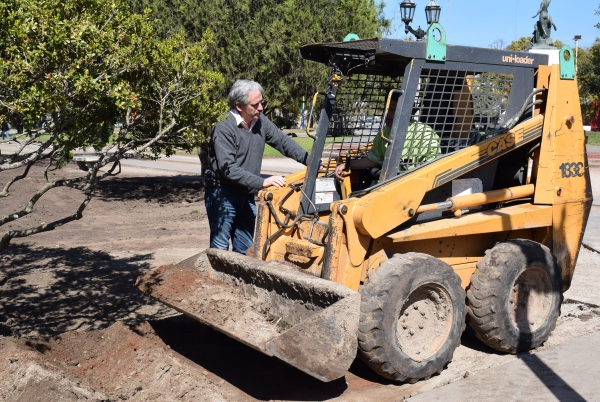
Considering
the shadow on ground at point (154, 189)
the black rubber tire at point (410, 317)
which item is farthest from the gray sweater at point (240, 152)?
the shadow on ground at point (154, 189)

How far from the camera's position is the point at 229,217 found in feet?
19.2

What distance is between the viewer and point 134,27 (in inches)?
200

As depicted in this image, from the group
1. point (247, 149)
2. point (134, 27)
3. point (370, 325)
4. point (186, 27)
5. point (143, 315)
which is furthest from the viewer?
point (186, 27)

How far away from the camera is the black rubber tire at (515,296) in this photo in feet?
16.6

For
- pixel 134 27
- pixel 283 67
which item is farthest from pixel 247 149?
pixel 283 67

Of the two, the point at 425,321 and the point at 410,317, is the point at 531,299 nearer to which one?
the point at 425,321

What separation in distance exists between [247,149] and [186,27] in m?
9.49

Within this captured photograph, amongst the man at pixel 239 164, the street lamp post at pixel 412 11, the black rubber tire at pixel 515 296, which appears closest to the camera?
the black rubber tire at pixel 515 296

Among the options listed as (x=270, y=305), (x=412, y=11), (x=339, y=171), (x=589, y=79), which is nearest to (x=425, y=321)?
(x=270, y=305)

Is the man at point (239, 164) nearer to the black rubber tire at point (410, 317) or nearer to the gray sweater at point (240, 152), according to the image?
the gray sweater at point (240, 152)

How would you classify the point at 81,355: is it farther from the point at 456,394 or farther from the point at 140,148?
the point at 456,394

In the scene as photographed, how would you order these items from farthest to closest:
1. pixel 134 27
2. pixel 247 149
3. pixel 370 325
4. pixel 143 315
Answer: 1. pixel 143 315
2. pixel 247 149
3. pixel 134 27
4. pixel 370 325

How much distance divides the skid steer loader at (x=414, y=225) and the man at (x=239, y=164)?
32 centimetres

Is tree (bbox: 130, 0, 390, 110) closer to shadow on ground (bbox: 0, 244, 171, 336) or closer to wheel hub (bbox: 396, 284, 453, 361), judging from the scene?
shadow on ground (bbox: 0, 244, 171, 336)
